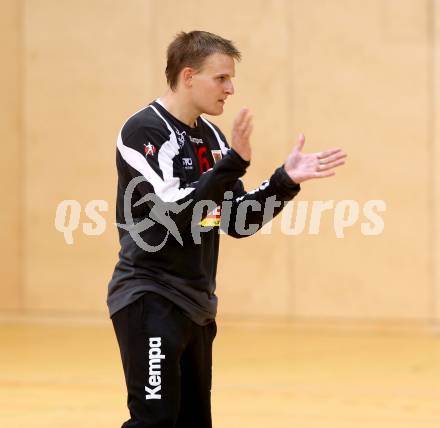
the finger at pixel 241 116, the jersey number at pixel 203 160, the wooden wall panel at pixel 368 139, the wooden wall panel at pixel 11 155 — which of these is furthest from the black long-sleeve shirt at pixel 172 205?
the wooden wall panel at pixel 11 155

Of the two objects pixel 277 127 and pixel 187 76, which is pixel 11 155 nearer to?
pixel 277 127

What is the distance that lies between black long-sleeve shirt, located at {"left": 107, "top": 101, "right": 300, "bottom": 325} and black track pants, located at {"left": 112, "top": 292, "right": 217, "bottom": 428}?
0.04 meters

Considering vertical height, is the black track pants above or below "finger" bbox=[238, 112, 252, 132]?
below

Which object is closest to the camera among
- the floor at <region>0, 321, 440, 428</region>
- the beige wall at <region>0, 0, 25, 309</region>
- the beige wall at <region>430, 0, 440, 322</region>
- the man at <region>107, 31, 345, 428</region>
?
the man at <region>107, 31, 345, 428</region>

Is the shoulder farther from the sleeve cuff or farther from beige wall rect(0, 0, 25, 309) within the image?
beige wall rect(0, 0, 25, 309)

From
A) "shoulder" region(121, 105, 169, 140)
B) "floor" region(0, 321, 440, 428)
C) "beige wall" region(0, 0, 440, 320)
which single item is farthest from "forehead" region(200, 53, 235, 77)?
"beige wall" region(0, 0, 440, 320)

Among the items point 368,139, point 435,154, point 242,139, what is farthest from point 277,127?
point 242,139

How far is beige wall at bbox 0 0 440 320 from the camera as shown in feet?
27.1

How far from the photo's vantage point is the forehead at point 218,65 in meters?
3.71

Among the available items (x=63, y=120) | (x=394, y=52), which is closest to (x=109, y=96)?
(x=63, y=120)

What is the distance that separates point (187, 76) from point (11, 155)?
5.66 meters

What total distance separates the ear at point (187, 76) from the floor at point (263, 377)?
2284 mm

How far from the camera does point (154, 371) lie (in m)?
3.56

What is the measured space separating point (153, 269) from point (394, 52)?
16.8ft
